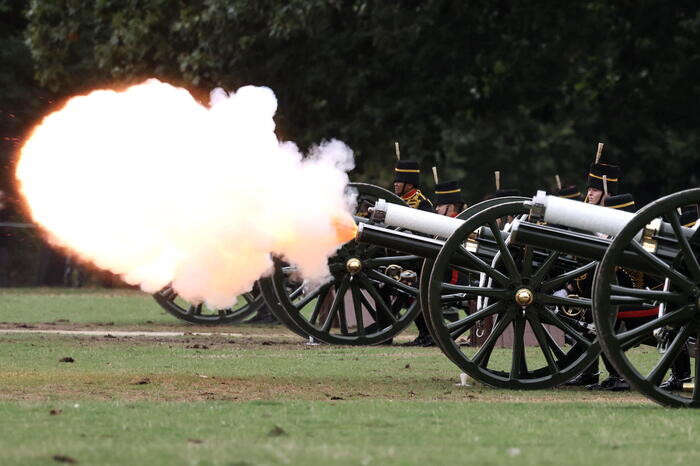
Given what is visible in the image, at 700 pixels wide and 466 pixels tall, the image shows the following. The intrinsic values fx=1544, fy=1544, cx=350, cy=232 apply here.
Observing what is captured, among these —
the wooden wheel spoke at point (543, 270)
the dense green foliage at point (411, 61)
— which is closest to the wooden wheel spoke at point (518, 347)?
the wooden wheel spoke at point (543, 270)

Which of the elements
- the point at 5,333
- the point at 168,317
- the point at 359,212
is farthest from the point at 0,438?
the point at 168,317

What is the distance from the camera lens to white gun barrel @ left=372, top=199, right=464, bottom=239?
13.1 meters

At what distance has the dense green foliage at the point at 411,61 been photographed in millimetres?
27703

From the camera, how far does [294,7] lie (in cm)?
2645

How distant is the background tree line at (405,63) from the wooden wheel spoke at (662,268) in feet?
53.6

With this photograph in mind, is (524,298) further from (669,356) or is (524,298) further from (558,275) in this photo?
(669,356)

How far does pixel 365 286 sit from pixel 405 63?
561 inches

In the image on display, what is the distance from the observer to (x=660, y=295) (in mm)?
10859

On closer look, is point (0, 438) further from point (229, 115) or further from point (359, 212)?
point (359, 212)

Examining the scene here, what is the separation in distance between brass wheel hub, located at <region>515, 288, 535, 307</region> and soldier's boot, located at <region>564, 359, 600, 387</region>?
3.78 feet

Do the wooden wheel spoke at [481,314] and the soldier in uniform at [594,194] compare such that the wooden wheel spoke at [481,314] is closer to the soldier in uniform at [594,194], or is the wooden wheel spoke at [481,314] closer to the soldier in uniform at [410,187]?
the soldier in uniform at [594,194]

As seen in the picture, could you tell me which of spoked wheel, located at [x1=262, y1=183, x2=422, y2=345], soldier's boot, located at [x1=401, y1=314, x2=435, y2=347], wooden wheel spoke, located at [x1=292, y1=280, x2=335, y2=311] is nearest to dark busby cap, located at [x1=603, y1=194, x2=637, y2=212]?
spoked wheel, located at [x1=262, y1=183, x2=422, y2=345]

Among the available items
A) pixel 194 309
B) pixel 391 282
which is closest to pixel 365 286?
pixel 391 282

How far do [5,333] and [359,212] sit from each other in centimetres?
575
